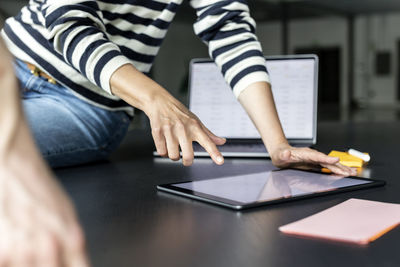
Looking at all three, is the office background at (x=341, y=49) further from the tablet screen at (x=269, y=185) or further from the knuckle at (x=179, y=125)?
the knuckle at (x=179, y=125)

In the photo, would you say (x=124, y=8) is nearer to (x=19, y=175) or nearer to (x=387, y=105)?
(x=19, y=175)

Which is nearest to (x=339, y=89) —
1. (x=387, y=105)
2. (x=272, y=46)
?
(x=387, y=105)

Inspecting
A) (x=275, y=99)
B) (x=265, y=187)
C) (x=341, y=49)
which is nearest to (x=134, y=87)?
(x=265, y=187)

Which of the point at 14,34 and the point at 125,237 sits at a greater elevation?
the point at 14,34

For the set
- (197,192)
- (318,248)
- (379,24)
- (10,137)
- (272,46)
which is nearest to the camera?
(10,137)

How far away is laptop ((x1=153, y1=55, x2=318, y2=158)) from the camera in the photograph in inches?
52.7

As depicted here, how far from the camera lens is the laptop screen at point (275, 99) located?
1347mm

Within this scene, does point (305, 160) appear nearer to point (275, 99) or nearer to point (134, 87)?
point (134, 87)

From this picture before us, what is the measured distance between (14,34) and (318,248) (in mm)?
986

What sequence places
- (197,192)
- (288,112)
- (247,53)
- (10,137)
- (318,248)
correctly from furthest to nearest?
(288,112), (247,53), (197,192), (318,248), (10,137)

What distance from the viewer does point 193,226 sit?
0.56m

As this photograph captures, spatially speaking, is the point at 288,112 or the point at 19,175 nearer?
the point at 19,175

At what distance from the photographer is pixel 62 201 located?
230 millimetres

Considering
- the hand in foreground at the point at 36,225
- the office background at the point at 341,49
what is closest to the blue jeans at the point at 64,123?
the hand in foreground at the point at 36,225
